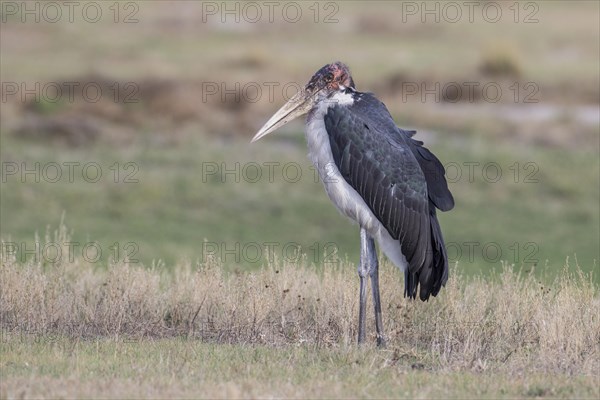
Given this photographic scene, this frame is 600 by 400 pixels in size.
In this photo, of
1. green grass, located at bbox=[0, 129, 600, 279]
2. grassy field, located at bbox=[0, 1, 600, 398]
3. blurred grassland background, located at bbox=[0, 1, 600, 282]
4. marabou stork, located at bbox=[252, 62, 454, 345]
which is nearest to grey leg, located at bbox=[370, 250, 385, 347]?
marabou stork, located at bbox=[252, 62, 454, 345]

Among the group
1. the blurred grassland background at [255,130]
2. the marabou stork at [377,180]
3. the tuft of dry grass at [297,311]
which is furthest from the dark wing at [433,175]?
the blurred grassland background at [255,130]

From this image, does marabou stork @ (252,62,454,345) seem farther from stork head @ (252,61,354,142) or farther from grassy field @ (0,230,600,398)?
grassy field @ (0,230,600,398)

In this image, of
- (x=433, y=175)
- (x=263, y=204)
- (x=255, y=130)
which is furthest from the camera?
(x=255, y=130)

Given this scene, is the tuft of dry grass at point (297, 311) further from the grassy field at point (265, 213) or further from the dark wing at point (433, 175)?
the dark wing at point (433, 175)

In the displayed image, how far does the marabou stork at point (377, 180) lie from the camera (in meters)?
9.35

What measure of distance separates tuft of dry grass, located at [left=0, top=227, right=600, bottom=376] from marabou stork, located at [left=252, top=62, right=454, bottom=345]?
1.85 ft

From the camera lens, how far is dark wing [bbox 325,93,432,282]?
9.32 m

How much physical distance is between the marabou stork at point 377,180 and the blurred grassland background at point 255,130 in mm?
2414

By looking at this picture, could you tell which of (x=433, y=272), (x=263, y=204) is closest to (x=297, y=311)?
(x=433, y=272)

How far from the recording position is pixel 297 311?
1043cm

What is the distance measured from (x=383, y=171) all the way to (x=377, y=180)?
84mm

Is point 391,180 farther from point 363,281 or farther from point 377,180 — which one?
point 363,281

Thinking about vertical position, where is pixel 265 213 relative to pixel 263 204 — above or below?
below

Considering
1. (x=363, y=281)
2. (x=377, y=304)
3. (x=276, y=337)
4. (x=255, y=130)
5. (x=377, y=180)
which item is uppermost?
(x=255, y=130)
